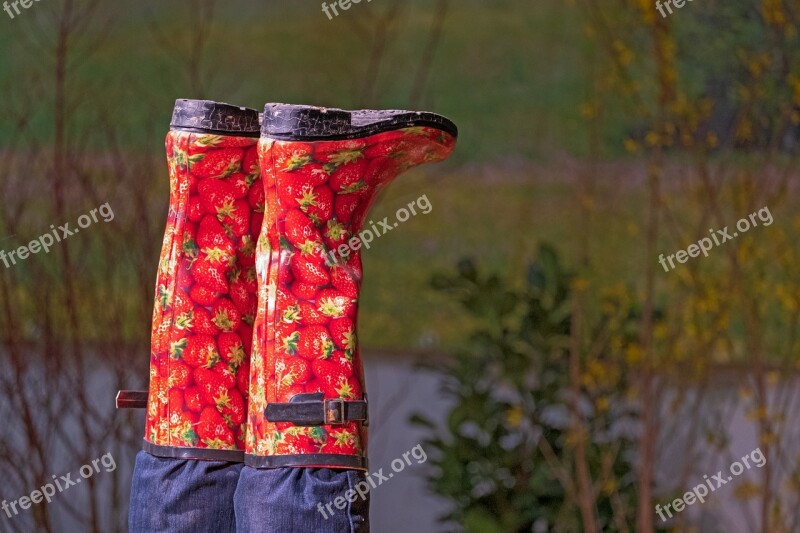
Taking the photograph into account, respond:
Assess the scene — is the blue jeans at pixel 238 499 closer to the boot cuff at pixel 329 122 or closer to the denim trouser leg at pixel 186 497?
the denim trouser leg at pixel 186 497

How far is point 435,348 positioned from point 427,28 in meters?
0.92

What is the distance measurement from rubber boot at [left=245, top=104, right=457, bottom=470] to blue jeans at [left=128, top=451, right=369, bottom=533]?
0.05ft

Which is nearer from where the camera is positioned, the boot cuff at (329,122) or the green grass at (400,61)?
the boot cuff at (329,122)

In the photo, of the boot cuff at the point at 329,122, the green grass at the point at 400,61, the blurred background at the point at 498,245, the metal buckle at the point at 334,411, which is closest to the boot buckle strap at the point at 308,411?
the metal buckle at the point at 334,411

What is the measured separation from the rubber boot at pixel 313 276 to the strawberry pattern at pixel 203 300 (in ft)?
0.19

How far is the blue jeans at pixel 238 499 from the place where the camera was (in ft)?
2.64

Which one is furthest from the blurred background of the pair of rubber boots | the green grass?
the pair of rubber boots

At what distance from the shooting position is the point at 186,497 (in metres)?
0.88

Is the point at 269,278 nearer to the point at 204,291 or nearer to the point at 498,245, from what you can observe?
the point at 204,291

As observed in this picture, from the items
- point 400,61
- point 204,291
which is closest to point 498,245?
point 400,61

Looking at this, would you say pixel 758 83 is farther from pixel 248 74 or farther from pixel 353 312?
pixel 248 74

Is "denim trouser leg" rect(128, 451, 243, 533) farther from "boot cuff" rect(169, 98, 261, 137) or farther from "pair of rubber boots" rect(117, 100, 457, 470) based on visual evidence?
"boot cuff" rect(169, 98, 261, 137)

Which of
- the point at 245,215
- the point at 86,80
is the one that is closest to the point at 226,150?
the point at 245,215

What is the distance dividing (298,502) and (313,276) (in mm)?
177
